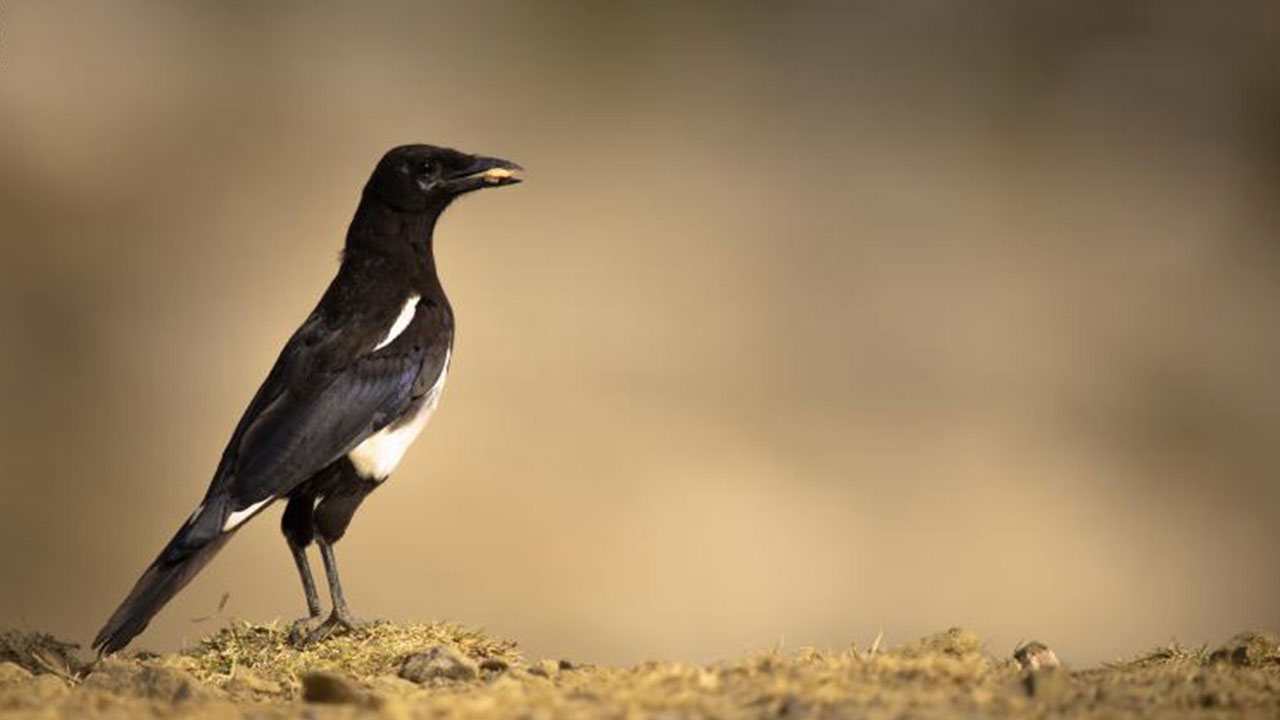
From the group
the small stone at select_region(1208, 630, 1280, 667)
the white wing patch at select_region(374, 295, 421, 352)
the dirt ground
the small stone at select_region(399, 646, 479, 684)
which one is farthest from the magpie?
the small stone at select_region(1208, 630, 1280, 667)

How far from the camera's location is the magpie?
743 cm

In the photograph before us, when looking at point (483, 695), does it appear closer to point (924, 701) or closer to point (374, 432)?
point (924, 701)

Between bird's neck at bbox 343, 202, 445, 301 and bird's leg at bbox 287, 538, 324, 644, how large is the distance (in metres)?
1.19

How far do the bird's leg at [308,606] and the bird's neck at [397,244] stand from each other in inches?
46.8

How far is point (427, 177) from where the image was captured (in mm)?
8750

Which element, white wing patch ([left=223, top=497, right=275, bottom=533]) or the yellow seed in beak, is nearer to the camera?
white wing patch ([left=223, top=497, right=275, bottom=533])

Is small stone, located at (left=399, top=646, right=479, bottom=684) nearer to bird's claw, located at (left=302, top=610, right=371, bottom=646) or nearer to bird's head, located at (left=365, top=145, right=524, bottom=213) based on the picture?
bird's claw, located at (left=302, top=610, right=371, bottom=646)

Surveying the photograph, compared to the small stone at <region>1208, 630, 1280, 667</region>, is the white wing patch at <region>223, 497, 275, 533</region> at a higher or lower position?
higher

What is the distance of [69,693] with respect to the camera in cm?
559

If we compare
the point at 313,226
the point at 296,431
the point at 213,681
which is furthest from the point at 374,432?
the point at 313,226

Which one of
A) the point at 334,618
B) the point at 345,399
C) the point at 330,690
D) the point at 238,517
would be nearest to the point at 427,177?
the point at 345,399

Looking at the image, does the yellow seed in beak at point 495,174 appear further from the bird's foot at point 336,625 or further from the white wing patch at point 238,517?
the bird's foot at point 336,625

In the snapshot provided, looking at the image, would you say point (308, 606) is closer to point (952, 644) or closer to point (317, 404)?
point (317, 404)

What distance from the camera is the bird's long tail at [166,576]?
23.3ft
